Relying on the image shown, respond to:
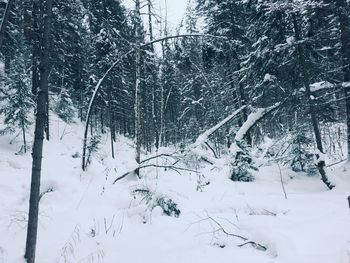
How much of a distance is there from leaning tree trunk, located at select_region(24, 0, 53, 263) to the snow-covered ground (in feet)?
1.48

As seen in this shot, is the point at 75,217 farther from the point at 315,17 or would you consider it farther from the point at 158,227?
the point at 315,17

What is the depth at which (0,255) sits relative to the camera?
4695mm

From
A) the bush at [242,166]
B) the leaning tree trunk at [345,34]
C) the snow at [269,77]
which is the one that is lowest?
the bush at [242,166]

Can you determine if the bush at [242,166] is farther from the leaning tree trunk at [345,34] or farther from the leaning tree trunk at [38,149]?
the leaning tree trunk at [38,149]

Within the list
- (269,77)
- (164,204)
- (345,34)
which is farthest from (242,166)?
(345,34)

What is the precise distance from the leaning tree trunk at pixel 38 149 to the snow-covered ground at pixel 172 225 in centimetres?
45

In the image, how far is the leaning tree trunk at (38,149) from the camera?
14.4ft

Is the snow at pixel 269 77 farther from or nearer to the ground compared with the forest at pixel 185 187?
farther from the ground

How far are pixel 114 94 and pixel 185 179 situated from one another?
20.6m

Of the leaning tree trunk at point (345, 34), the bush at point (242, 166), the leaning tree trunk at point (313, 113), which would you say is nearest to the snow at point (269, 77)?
the leaning tree trunk at point (313, 113)

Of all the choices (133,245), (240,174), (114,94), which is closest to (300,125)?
(240,174)

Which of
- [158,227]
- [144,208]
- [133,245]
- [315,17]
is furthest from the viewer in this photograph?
[315,17]

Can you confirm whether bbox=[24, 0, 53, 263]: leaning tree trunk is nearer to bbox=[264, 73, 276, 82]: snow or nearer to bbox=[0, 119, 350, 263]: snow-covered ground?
bbox=[0, 119, 350, 263]: snow-covered ground

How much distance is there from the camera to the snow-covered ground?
4.62 metres
